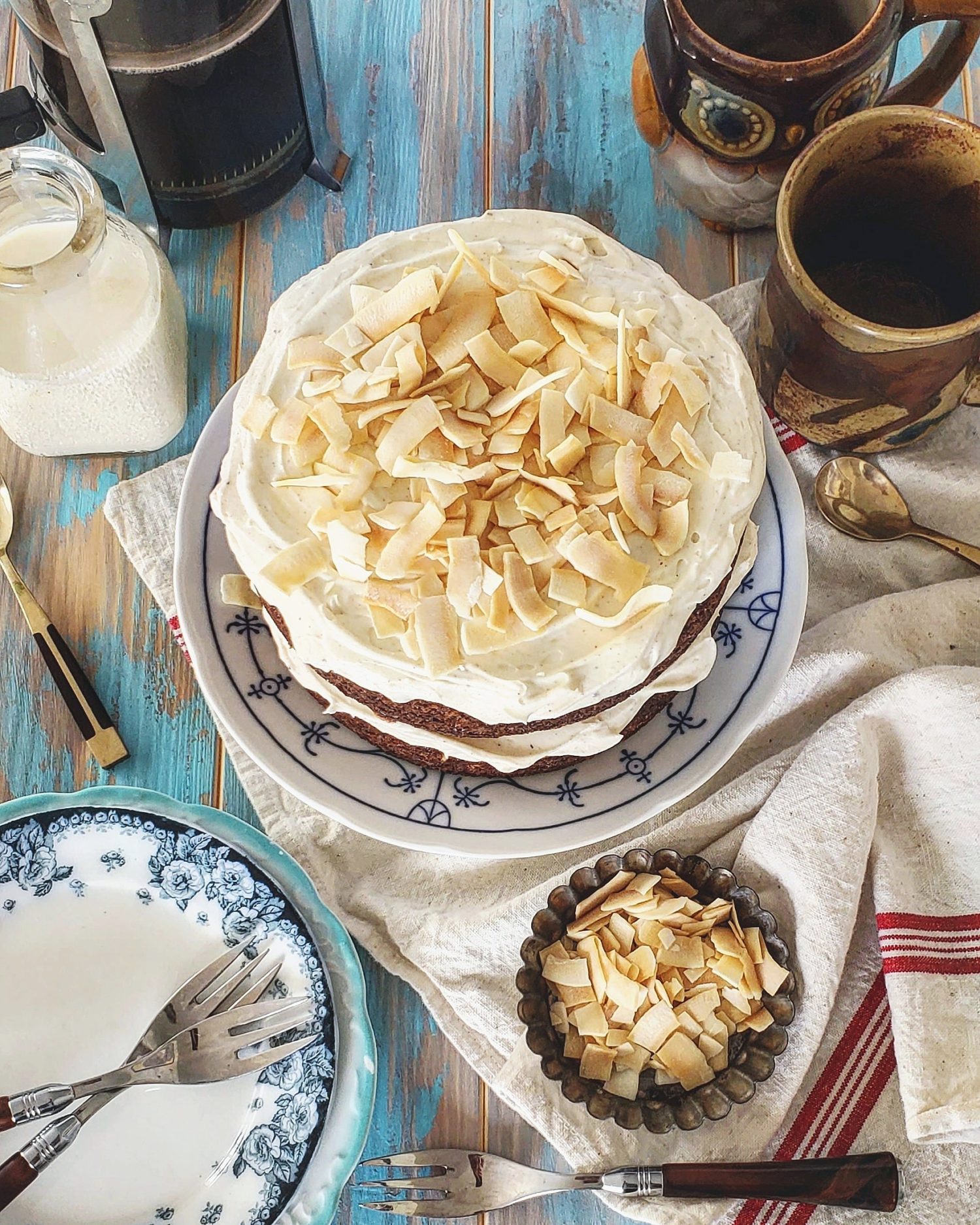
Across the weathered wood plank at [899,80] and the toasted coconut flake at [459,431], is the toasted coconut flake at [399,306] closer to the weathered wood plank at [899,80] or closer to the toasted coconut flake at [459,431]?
the toasted coconut flake at [459,431]

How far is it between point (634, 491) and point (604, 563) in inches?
3.1

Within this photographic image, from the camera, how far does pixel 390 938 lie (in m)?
1.50

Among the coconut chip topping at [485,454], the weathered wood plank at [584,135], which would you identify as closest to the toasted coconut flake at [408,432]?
the coconut chip topping at [485,454]

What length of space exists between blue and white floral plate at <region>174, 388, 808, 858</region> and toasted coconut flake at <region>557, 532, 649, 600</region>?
269mm

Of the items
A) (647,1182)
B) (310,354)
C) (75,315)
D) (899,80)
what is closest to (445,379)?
(310,354)

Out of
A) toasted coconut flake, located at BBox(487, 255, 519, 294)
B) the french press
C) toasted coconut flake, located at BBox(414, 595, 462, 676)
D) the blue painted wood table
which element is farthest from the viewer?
the blue painted wood table

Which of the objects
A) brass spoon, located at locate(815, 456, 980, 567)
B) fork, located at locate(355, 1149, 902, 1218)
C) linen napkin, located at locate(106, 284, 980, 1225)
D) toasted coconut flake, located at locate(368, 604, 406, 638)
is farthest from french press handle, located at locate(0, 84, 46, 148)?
→ fork, located at locate(355, 1149, 902, 1218)

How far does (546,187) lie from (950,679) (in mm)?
890

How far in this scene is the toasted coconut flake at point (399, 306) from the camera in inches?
49.1

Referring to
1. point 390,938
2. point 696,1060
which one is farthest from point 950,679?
point 390,938

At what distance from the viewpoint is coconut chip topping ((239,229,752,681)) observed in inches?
46.6

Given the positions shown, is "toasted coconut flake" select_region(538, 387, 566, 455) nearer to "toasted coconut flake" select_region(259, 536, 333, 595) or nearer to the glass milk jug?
"toasted coconut flake" select_region(259, 536, 333, 595)

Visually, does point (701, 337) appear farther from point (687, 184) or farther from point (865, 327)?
point (687, 184)

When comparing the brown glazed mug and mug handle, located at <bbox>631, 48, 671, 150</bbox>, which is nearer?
the brown glazed mug
